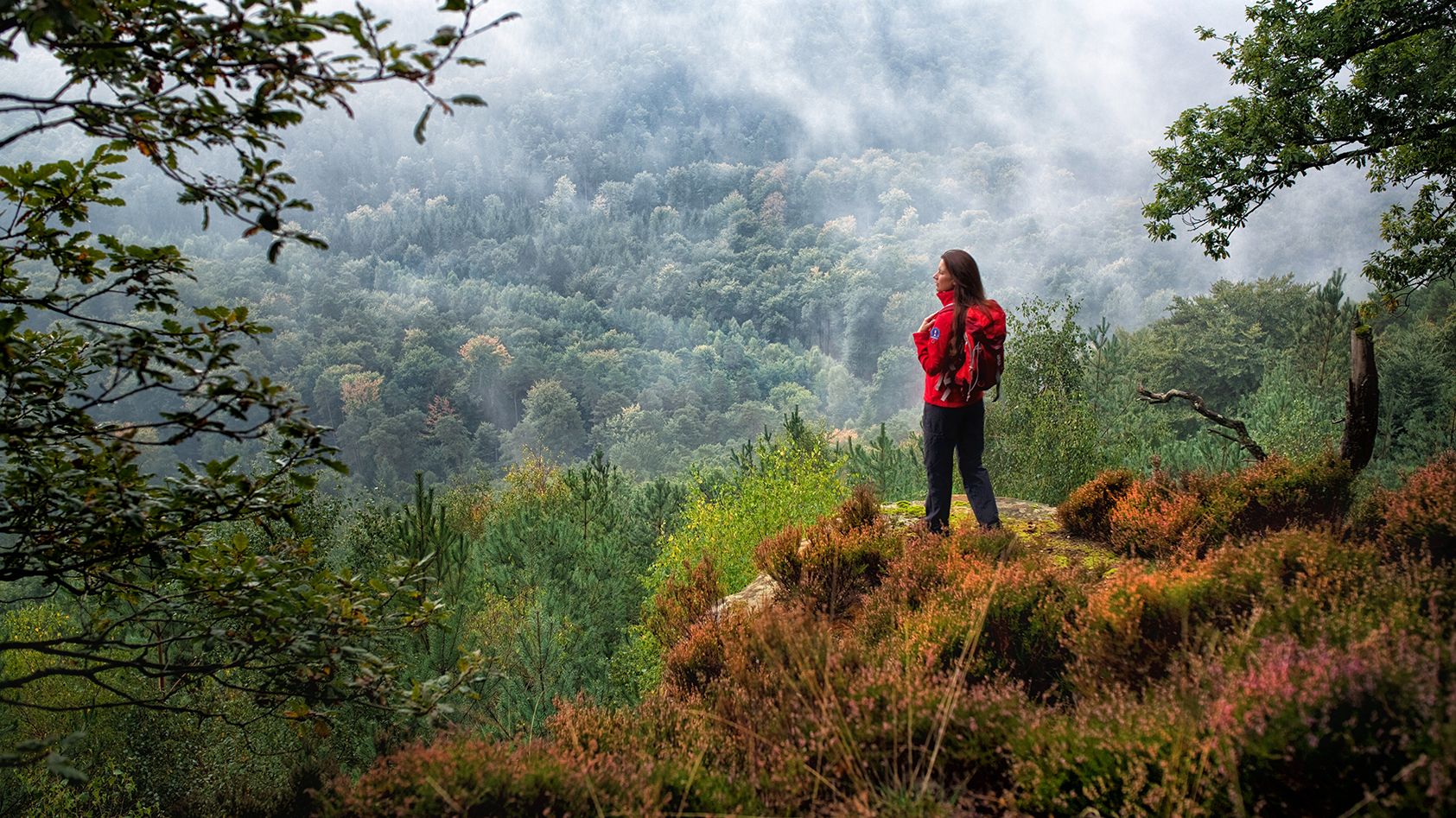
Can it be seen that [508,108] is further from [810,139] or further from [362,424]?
[362,424]

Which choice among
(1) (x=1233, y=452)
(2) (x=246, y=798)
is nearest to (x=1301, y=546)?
(2) (x=246, y=798)

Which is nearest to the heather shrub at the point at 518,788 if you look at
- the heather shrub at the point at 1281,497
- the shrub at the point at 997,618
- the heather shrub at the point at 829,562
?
the shrub at the point at 997,618

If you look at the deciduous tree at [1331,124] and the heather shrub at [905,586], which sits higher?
the deciduous tree at [1331,124]

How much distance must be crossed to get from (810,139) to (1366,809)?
476 feet

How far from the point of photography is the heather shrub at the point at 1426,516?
12.3ft

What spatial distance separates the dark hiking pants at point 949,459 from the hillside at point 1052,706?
3.68ft

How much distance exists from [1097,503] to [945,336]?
1881 mm

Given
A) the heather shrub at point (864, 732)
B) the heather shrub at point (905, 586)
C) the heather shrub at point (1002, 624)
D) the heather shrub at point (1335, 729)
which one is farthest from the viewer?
the heather shrub at point (905, 586)

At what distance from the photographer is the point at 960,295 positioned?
575cm

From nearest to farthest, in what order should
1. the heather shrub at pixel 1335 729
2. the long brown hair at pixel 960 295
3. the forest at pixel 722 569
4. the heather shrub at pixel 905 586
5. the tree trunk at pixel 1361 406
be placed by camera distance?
the heather shrub at pixel 1335 729
the forest at pixel 722 569
the heather shrub at pixel 905 586
the long brown hair at pixel 960 295
the tree trunk at pixel 1361 406

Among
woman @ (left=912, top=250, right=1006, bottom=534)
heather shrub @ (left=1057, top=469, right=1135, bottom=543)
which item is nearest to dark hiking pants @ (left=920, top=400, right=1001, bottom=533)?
woman @ (left=912, top=250, right=1006, bottom=534)

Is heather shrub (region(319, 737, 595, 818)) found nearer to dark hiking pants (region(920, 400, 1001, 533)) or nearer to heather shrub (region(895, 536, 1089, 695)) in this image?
heather shrub (region(895, 536, 1089, 695))

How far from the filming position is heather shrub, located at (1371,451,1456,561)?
3.75 metres

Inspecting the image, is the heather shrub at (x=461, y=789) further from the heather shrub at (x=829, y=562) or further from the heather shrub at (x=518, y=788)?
the heather shrub at (x=829, y=562)
